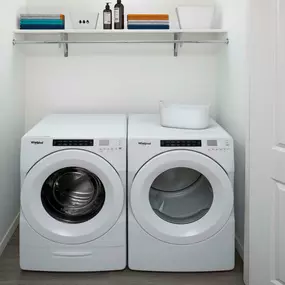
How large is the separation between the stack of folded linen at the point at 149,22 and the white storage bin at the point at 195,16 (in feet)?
0.37

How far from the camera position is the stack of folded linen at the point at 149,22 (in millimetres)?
3078

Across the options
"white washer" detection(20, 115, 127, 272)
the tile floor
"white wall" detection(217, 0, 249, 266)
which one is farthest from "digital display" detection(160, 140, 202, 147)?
the tile floor

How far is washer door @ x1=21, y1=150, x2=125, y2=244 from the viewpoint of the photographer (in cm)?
241

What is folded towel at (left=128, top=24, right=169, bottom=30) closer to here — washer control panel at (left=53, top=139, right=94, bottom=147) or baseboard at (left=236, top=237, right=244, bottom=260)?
washer control panel at (left=53, top=139, right=94, bottom=147)

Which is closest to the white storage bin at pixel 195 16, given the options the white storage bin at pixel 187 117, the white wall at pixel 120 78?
the white wall at pixel 120 78

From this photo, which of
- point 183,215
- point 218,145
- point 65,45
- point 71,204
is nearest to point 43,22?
point 65,45

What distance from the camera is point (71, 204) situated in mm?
2682

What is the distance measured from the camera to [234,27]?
2.88 m

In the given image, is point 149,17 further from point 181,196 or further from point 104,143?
point 181,196

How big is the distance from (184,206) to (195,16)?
1.41 meters

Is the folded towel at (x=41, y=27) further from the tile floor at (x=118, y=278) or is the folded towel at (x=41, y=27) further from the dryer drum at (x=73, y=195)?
the tile floor at (x=118, y=278)

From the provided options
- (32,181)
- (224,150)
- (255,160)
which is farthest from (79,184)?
(255,160)

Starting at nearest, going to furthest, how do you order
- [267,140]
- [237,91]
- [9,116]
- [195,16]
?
[267,140] < [237,91] < [9,116] < [195,16]

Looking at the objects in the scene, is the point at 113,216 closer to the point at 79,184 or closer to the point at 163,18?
the point at 79,184
